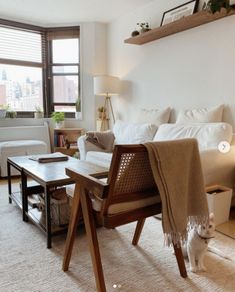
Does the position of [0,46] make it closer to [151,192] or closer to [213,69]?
[213,69]

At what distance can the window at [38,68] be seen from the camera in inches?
174

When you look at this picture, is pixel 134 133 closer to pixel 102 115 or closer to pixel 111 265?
pixel 102 115

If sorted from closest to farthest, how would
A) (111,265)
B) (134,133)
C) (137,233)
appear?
(111,265), (137,233), (134,133)

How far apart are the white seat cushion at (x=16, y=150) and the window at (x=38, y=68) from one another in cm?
97

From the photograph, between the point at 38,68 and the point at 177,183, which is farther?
the point at 38,68

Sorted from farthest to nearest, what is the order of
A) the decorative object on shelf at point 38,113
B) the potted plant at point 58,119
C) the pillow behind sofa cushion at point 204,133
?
the decorative object on shelf at point 38,113 → the potted plant at point 58,119 → the pillow behind sofa cushion at point 204,133

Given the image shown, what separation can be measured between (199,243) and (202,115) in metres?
1.62

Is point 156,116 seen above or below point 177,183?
above

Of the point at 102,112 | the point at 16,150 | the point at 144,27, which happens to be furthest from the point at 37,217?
the point at 144,27

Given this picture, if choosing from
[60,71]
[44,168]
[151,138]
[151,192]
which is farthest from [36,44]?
[151,192]

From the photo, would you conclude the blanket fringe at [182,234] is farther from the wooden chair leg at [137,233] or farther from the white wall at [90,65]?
the white wall at [90,65]

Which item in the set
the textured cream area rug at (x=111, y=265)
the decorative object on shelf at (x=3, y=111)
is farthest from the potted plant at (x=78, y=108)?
the textured cream area rug at (x=111, y=265)

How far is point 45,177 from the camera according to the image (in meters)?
1.95

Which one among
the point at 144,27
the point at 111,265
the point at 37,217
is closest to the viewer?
the point at 111,265
